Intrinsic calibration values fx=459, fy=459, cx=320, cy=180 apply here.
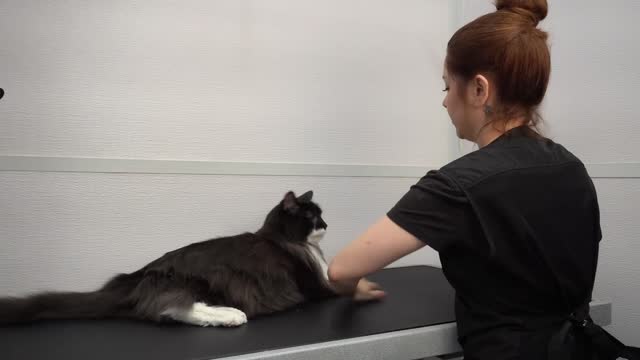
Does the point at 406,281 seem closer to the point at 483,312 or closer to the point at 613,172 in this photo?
the point at 483,312

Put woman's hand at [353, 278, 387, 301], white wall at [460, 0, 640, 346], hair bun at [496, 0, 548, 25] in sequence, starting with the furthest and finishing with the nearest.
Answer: white wall at [460, 0, 640, 346] → woman's hand at [353, 278, 387, 301] → hair bun at [496, 0, 548, 25]

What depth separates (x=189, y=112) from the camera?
148cm

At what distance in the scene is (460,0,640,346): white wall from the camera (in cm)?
175

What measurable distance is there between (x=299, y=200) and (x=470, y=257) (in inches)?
24.3

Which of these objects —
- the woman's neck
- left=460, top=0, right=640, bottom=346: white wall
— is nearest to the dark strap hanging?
the woman's neck

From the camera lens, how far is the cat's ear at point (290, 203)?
1.32 meters

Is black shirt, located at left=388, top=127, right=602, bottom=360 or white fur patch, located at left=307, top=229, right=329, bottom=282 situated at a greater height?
black shirt, located at left=388, top=127, right=602, bottom=360

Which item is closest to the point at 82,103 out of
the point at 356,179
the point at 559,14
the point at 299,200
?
the point at 299,200

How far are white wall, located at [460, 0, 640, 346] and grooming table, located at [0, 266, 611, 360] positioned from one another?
0.99 metres

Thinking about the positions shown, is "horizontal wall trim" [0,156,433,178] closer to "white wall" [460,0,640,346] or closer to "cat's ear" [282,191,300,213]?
"cat's ear" [282,191,300,213]

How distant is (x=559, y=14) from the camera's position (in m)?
1.79

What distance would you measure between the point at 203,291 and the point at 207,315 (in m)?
0.07

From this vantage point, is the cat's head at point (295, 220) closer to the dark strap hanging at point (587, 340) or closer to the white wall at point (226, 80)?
the white wall at point (226, 80)

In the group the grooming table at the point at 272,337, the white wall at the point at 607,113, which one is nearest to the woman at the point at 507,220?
the grooming table at the point at 272,337
